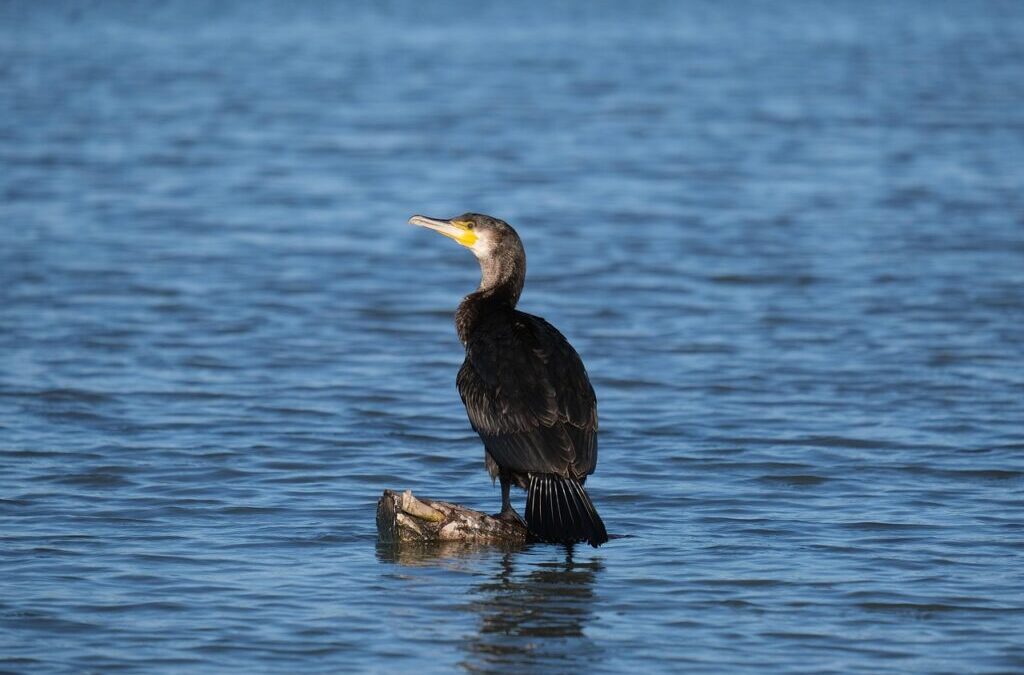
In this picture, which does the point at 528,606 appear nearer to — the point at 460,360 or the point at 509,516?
the point at 509,516

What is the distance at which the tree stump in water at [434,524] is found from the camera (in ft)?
24.1

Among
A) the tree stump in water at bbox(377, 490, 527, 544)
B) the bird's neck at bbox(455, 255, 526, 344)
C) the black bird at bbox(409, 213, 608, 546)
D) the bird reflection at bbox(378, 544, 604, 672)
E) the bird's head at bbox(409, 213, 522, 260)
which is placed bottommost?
the bird reflection at bbox(378, 544, 604, 672)

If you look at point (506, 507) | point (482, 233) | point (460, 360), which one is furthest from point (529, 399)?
point (460, 360)

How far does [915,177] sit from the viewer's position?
1931 cm

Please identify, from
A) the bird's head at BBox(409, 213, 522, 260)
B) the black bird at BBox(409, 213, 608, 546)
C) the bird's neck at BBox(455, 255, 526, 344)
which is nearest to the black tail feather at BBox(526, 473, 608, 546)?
the black bird at BBox(409, 213, 608, 546)

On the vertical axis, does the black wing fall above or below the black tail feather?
above

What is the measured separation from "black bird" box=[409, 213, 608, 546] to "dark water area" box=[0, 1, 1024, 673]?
0.23 metres

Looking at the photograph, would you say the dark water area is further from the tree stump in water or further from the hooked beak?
the hooked beak

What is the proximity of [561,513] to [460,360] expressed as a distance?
468 cm

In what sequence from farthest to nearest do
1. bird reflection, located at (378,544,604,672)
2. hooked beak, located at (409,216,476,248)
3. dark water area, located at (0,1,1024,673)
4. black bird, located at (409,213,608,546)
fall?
1. hooked beak, located at (409,216,476,248)
2. black bird, located at (409,213,608,546)
3. dark water area, located at (0,1,1024,673)
4. bird reflection, located at (378,544,604,672)

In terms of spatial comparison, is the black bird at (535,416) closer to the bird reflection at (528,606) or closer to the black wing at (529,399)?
the black wing at (529,399)

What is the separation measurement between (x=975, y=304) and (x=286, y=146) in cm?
1111

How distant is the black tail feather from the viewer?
23.1 feet

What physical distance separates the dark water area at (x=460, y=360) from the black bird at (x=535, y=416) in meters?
0.23
